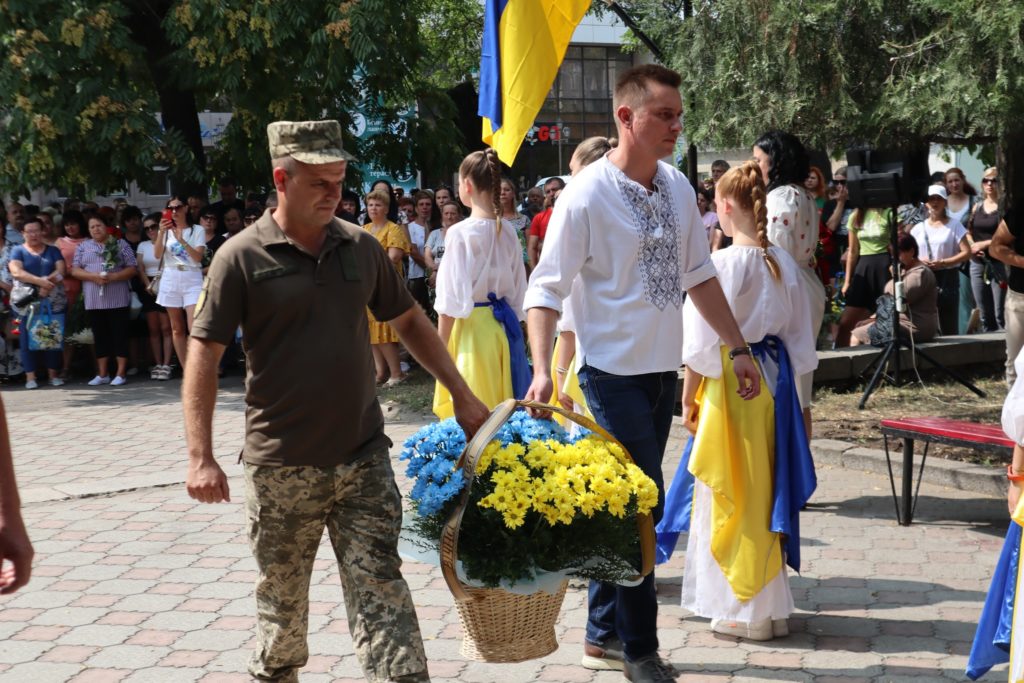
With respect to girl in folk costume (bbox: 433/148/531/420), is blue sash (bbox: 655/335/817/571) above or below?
below

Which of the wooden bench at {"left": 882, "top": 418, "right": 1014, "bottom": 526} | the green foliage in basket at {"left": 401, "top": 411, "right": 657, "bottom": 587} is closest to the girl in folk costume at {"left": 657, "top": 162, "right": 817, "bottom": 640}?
the green foliage in basket at {"left": 401, "top": 411, "right": 657, "bottom": 587}

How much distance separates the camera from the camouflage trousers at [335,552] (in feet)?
12.9

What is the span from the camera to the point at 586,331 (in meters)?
4.70

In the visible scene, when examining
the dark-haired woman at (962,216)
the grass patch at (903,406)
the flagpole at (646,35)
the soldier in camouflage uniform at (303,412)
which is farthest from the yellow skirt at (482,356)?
the dark-haired woman at (962,216)

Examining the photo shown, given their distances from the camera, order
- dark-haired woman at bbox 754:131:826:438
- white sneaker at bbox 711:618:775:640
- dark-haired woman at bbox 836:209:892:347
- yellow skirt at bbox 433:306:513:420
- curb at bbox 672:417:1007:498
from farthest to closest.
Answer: dark-haired woman at bbox 836:209:892:347 → curb at bbox 672:417:1007:498 → yellow skirt at bbox 433:306:513:420 → dark-haired woman at bbox 754:131:826:438 → white sneaker at bbox 711:618:775:640

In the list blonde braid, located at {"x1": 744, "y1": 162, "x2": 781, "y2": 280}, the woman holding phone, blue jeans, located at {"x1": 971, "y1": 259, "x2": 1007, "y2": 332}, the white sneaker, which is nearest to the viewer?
the white sneaker

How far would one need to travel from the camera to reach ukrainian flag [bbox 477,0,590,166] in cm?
751

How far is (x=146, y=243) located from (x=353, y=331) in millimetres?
11319

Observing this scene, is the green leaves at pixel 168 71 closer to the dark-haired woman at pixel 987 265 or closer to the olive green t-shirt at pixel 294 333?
the dark-haired woman at pixel 987 265

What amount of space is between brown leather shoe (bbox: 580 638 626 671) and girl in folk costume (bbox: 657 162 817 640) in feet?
1.82

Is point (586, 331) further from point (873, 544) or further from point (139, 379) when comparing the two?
point (139, 379)

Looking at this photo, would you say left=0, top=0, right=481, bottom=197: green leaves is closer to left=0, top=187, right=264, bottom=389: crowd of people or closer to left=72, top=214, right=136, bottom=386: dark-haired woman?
left=0, top=187, right=264, bottom=389: crowd of people

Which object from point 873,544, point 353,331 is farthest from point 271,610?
point 873,544

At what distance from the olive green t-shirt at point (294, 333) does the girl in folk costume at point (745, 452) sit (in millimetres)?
1949
